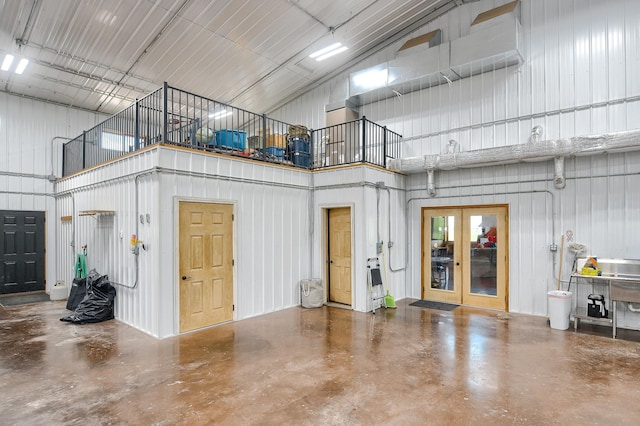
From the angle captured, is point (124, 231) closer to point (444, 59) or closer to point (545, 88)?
point (444, 59)

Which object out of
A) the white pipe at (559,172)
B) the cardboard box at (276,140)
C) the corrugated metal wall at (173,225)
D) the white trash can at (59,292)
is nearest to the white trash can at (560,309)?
the white pipe at (559,172)

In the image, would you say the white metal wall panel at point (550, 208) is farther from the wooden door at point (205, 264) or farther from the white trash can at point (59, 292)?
the white trash can at point (59, 292)

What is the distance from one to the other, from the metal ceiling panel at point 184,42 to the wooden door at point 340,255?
152 inches

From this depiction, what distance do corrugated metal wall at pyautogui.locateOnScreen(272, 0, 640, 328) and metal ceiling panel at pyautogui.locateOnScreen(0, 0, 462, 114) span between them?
5.74 ft

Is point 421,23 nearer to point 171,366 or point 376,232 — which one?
point 376,232

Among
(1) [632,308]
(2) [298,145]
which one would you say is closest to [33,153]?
(2) [298,145]

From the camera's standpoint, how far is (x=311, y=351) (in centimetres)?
477

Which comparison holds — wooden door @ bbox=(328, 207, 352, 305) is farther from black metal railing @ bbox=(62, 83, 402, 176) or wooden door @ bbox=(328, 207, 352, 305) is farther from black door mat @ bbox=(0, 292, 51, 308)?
black door mat @ bbox=(0, 292, 51, 308)

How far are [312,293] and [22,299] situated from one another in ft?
21.4

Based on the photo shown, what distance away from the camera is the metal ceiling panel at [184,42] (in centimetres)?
627

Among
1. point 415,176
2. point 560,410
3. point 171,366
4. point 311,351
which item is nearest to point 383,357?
point 311,351

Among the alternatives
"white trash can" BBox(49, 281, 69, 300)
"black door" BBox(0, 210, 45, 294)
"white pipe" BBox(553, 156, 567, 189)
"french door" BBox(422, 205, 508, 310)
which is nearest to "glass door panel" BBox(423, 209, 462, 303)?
"french door" BBox(422, 205, 508, 310)

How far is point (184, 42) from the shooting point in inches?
286

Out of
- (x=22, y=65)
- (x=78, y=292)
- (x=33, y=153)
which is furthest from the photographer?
(x=33, y=153)
